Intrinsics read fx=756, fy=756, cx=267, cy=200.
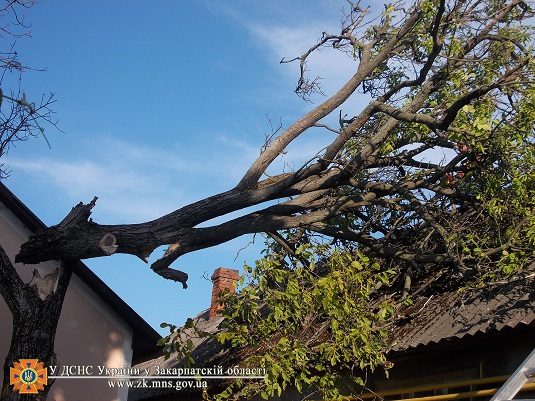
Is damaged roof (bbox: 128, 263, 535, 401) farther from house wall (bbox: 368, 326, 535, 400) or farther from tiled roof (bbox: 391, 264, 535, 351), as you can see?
house wall (bbox: 368, 326, 535, 400)

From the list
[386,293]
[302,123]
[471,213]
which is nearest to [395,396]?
[386,293]

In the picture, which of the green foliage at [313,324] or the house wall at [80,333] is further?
the house wall at [80,333]

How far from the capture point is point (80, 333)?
12.3 meters

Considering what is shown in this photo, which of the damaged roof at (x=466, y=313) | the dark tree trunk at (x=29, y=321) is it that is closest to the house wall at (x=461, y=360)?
the damaged roof at (x=466, y=313)

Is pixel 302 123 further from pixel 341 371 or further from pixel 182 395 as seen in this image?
pixel 182 395

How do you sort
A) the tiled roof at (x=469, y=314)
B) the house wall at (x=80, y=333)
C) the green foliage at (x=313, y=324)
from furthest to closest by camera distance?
the house wall at (x=80, y=333) → the green foliage at (x=313, y=324) → the tiled roof at (x=469, y=314)

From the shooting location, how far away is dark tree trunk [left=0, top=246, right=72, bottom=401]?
857 cm

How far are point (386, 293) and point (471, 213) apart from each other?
1.77 metres

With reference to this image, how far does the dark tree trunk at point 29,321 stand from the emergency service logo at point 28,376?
0.18 ft

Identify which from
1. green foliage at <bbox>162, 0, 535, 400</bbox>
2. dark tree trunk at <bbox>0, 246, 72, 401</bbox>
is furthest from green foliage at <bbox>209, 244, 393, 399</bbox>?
dark tree trunk at <bbox>0, 246, 72, 401</bbox>

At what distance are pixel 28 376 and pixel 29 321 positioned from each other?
2.08 feet

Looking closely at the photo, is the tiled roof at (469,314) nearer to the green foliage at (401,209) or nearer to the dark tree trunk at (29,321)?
the green foliage at (401,209)

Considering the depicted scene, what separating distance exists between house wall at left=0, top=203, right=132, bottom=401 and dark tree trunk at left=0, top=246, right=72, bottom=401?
9.97 feet

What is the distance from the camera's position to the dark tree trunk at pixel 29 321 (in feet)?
28.1
